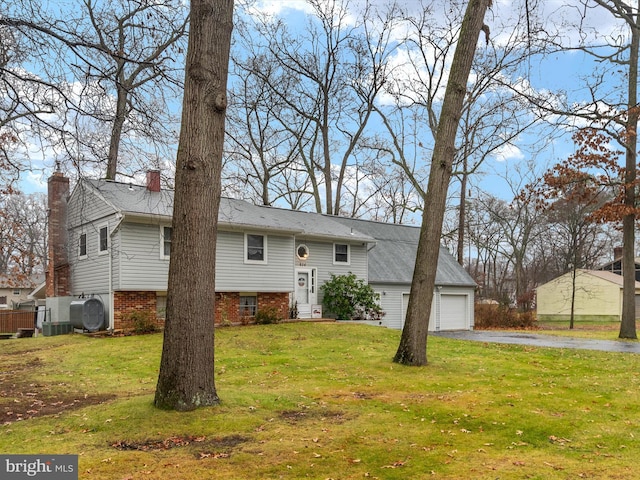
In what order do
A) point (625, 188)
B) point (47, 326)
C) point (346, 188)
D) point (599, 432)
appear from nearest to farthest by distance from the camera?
point (599, 432), point (47, 326), point (625, 188), point (346, 188)

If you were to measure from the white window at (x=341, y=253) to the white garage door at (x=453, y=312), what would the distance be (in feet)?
21.0

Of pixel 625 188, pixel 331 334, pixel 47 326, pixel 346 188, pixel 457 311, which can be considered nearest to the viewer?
pixel 331 334

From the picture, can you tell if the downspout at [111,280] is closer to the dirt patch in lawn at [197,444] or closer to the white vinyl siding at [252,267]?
the white vinyl siding at [252,267]

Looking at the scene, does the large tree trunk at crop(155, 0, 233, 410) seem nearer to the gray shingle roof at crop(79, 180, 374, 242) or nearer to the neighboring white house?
the gray shingle roof at crop(79, 180, 374, 242)

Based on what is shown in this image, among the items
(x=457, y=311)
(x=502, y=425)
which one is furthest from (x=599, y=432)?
(x=457, y=311)

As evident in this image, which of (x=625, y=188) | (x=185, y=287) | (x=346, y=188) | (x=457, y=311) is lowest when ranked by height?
(x=457, y=311)

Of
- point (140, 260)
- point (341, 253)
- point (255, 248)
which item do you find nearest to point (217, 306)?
point (255, 248)

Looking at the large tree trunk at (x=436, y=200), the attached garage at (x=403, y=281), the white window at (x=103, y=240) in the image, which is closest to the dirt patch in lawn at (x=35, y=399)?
the large tree trunk at (x=436, y=200)

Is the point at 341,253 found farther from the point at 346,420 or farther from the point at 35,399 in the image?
A: the point at 346,420

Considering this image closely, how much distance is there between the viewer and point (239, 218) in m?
18.9

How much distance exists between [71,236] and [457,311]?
60.6 feet

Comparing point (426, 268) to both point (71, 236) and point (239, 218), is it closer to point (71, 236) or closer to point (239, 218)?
point (239, 218)

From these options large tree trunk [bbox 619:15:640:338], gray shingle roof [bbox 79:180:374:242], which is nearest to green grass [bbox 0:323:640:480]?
gray shingle roof [bbox 79:180:374:242]

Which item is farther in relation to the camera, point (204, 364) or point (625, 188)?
point (625, 188)
